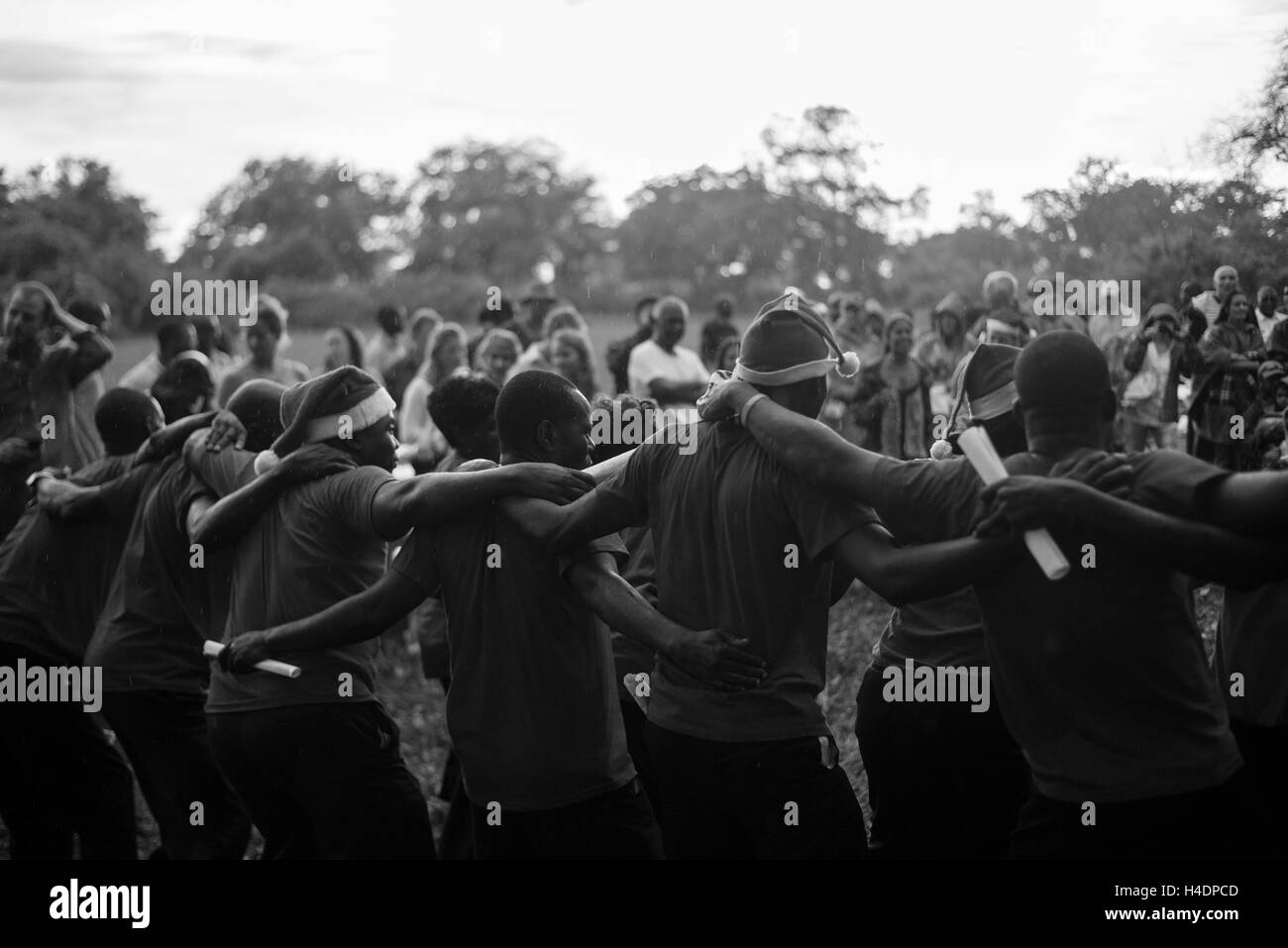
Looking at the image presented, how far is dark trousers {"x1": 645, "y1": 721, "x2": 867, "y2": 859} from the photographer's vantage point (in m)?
3.85

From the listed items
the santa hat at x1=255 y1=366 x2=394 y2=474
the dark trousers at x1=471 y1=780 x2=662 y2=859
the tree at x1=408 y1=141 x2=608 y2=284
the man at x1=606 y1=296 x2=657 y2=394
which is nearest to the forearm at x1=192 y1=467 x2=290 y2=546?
the santa hat at x1=255 y1=366 x2=394 y2=474

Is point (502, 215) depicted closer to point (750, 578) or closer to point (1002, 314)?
point (1002, 314)

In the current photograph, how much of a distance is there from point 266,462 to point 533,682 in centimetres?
146

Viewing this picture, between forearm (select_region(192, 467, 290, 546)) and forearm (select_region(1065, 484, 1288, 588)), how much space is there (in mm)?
2729

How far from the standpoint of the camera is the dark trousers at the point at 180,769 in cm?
537

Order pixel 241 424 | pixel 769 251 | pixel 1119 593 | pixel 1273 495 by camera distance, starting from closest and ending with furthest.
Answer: pixel 1273 495
pixel 1119 593
pixel 241 424
pixel 769 251

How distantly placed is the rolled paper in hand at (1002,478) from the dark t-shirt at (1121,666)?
102 mm

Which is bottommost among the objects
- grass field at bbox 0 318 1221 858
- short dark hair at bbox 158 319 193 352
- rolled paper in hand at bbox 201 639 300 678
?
grass field at bbox 0 318 1221 858

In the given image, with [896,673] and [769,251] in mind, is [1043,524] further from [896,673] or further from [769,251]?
[769,251]

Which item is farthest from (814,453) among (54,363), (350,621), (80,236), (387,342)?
(80,236)

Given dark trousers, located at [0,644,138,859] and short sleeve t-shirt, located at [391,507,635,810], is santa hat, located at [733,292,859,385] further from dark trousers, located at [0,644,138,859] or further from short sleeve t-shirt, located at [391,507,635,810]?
dark trousers, located at [0,644,138,859]

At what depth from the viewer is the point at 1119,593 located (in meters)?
3.37
